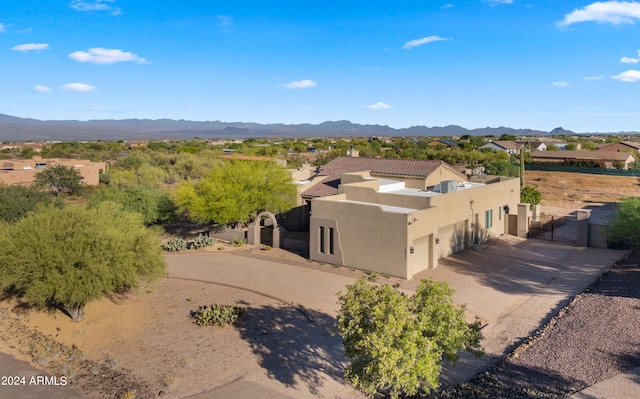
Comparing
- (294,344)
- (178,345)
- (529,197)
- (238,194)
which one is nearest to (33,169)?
(238,194)

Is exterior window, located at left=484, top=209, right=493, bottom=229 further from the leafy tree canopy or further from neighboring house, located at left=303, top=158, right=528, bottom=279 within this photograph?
the leafy tree canopy

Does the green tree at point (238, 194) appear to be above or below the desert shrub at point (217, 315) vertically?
above

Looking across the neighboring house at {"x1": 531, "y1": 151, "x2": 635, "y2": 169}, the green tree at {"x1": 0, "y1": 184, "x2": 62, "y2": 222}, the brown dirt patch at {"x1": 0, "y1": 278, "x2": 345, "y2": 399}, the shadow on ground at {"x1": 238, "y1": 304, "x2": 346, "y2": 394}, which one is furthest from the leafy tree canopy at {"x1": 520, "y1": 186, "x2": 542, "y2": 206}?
the green tree at {"x1": 0, "y1": 184, "x2": 62, "y2": 222}

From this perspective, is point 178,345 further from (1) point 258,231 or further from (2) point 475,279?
(1) point 258,231

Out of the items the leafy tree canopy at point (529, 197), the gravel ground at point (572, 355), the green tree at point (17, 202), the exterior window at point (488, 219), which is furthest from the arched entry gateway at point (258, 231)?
the leafy tree canopy at point (529, 197)

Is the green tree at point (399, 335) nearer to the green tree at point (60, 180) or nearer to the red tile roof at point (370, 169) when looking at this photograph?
the red tile roof at point (370, 169)

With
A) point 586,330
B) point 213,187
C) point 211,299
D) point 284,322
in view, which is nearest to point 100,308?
point 211,299

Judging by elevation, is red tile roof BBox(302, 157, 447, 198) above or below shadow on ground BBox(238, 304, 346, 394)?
above
